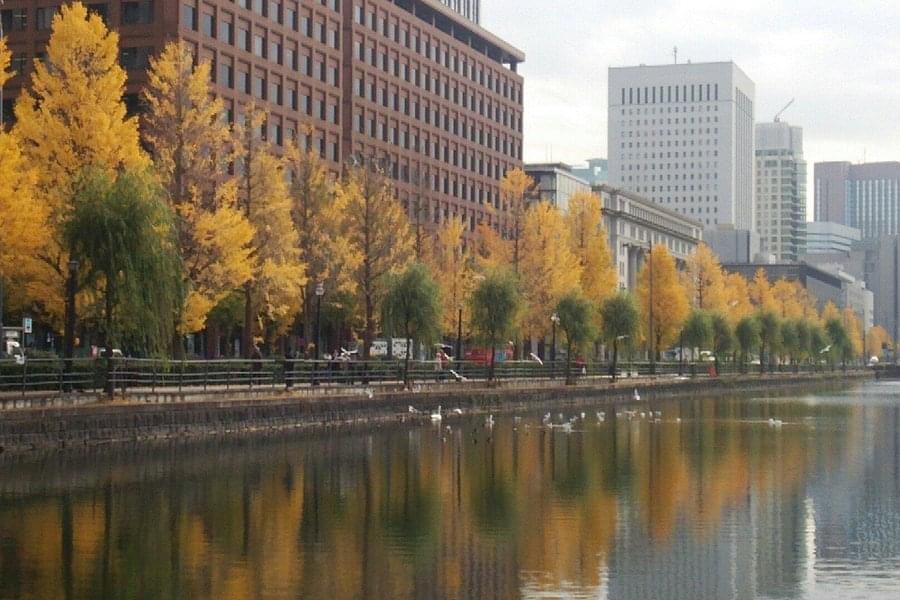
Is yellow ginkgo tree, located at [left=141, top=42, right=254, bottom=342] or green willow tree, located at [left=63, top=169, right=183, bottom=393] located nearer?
green willow tree, located at [left=63, top=169, right=183, bottom=393]

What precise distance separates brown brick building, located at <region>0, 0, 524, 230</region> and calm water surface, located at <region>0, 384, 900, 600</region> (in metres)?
43.4

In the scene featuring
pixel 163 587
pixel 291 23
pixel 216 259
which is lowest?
pixel 163 587

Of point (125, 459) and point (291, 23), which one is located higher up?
point (291, 23)

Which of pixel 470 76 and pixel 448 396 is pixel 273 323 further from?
pixel 470 76

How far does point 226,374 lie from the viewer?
57656 millimetres

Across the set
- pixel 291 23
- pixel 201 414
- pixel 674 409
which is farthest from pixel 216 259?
pixel 291 23

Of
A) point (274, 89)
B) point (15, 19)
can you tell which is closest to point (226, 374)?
point (15, 19)

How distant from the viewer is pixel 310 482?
3753cm

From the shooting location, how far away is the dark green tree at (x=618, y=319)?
105 meters

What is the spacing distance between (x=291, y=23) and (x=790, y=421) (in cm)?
5590

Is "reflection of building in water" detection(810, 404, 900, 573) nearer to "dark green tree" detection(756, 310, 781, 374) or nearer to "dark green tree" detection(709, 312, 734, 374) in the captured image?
"dark green tree" detection(709, 312, 734, 374)

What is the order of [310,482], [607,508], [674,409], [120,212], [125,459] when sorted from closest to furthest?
1. [607,508]
2. [310,482]
3. [125,459]
4. [120,212]
5. [674,409]

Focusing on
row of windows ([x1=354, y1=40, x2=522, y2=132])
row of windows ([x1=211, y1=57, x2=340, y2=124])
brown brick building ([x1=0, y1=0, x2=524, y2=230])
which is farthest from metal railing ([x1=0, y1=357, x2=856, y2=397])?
row of windows ([x1=354, y1=40, x2=522, y2=132])

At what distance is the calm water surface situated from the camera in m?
22.2
